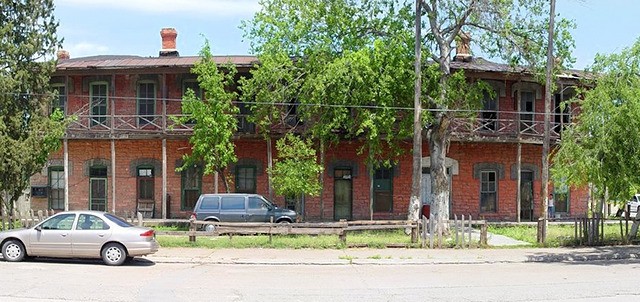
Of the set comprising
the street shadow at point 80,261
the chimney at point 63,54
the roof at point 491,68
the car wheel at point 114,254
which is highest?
the chimney at point 63,54

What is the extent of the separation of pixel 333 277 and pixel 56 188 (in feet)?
64.0

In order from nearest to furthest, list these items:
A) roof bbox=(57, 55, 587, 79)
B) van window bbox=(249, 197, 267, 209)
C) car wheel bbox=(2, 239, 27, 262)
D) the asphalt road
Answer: the asphalt road < car wheel bbox=(2, 239, 27, 262) < van window bbox=(249, 197, 267, 209) < roof bbox=(57, 55, 587, 79)

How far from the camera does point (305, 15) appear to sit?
25.5 meters

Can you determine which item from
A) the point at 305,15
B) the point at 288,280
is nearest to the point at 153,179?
the point at 305,15

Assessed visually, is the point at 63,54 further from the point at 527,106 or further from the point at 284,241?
the point at 527,106

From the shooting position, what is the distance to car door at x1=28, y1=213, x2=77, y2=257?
53.0ft

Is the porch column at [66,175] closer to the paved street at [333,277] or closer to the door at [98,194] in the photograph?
the door at [98,194]

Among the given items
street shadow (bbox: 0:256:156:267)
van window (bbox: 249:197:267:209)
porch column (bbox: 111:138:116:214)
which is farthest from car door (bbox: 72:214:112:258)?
porch column (bbox: 111:138:116:214)

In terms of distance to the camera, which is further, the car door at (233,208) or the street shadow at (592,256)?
the car door at (233,208)

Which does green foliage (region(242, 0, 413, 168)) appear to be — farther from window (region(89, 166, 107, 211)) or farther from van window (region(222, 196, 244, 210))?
window (region(89, 166, 107, 211))

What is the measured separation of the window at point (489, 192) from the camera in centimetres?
3019

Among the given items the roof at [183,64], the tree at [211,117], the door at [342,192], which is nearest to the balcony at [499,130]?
the roof at [183,64]

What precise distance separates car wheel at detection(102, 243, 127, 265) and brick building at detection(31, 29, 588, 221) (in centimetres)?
1286

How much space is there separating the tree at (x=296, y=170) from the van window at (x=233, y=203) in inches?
80.7
